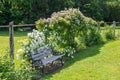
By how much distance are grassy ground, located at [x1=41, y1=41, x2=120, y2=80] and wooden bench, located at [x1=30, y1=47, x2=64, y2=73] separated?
1.59 ft

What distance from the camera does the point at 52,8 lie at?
125ft

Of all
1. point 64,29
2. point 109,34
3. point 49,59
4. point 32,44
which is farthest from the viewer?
point 109,34

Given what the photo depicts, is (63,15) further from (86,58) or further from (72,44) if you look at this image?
(86,58)

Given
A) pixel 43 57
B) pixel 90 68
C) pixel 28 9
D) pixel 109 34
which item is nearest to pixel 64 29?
pixel 90 68

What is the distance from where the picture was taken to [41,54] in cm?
1007

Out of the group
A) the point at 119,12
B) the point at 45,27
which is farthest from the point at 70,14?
the point at 119,12

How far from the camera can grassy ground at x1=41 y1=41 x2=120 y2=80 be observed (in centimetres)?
927

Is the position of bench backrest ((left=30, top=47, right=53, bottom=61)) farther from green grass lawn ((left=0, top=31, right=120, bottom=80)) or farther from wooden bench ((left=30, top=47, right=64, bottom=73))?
green grass lawn ((left=0, top=31, right=120, bottom=80))

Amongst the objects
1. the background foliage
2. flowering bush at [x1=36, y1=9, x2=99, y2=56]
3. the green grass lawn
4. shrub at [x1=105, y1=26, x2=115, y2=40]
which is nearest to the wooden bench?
the green grass lawn

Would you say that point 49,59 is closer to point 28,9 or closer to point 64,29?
point 64,29

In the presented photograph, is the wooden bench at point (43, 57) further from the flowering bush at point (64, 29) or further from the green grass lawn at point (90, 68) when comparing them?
the flowering bush at point (64, 29)

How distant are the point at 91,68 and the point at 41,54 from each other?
1840 millimetres

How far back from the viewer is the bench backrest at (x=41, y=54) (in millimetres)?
9719

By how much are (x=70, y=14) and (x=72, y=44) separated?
1.43 metres
